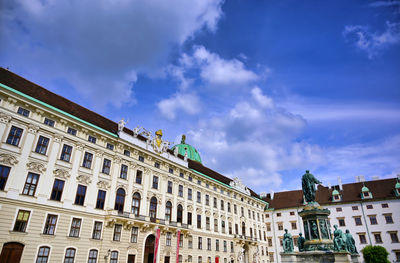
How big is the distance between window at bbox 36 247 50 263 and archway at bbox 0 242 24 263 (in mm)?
1523

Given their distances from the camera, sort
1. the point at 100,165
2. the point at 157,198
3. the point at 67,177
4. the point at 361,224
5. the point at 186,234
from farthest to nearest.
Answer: the point at 361,224, the point at 186,234, the point at 157,198, the point at 100,165, the point at 67,177

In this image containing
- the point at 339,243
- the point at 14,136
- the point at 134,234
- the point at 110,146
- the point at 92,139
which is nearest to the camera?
the point at 339,243

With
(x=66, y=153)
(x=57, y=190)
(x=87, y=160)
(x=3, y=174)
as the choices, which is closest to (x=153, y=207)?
(x=87, y=160)

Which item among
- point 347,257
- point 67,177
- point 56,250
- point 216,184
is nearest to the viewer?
point 347,257

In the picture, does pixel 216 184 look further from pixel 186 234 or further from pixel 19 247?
pixel 19 247

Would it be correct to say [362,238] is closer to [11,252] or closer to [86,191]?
[86,191]

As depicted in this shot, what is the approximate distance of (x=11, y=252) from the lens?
21734mm

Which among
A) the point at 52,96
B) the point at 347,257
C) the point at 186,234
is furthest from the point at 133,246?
the point at 347,257

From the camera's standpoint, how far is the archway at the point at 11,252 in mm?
21281

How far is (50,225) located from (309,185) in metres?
24.0

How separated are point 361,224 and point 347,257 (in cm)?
4420

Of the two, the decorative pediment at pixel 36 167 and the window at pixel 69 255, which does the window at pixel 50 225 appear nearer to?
the window at pixel 69 255

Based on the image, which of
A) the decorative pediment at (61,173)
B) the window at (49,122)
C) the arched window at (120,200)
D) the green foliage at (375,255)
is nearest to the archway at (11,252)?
the decorative pediment at (61,173)

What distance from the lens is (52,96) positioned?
31.0m
